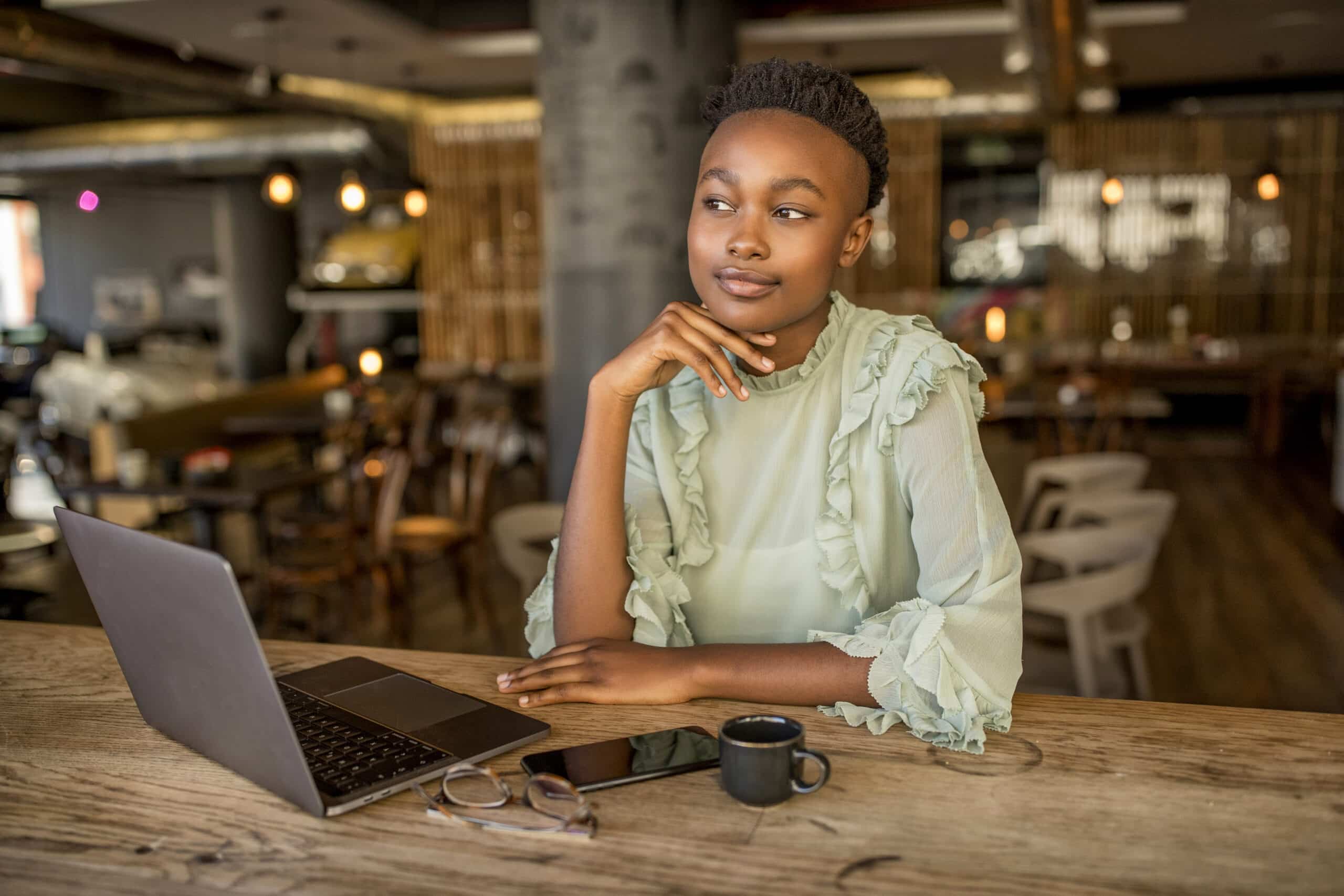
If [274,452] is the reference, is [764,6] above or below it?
above

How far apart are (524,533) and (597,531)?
1688 millimetres

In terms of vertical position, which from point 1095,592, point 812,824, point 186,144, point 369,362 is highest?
point 186,144

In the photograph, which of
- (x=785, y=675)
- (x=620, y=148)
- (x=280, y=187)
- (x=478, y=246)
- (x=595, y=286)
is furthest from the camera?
(x=478, y=246)

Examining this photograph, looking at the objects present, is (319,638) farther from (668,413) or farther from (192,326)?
(192,326)

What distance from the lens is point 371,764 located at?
1.07m

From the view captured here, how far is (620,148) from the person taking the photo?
3861 mm

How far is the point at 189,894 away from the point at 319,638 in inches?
152

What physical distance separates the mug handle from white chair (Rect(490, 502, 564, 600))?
1.91 metres

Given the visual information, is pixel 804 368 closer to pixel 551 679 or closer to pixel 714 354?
pixel 714 354

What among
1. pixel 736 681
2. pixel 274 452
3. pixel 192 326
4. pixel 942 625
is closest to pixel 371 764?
pixel 736 681

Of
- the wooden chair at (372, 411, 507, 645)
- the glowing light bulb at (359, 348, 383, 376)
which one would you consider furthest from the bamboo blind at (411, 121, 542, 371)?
the wooden chair at (372, 411, 507, 645)

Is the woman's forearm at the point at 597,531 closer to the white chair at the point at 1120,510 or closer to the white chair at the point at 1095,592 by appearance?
the white chair at the point at 1095,592

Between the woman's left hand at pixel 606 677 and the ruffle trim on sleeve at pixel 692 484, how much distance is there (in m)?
0.17

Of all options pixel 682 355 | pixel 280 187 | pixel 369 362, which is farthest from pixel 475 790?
pixel 280 187
